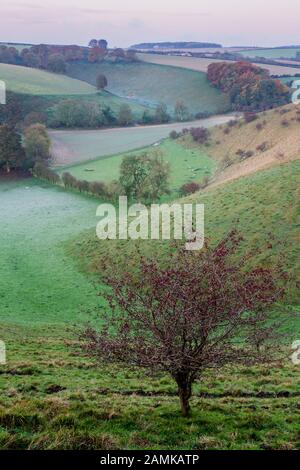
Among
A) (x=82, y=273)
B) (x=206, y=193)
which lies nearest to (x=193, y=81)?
(x=206, y=193)

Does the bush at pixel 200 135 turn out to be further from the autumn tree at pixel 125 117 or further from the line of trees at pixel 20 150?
the line of trees at pixel 20 150

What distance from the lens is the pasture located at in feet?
342

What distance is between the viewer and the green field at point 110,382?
14047mm

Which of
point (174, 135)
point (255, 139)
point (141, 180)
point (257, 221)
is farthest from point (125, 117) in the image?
point (257, 221)

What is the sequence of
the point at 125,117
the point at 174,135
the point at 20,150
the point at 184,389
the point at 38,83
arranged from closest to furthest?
the point at 184,389, the point at 20,150, the point at 174,135, the point at 125,117, the point at 38,83

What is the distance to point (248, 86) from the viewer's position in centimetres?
14588

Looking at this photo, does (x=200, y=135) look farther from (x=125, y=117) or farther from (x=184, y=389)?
(x=184, y=389)

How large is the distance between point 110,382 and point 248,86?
137 m

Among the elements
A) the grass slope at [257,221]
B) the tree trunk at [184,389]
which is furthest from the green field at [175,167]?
the tree trunk at [184,389]

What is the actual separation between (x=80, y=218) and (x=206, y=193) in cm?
1686

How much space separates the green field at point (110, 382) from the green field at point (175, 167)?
33836 millimetres

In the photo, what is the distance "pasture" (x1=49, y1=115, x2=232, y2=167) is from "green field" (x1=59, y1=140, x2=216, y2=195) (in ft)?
17.8

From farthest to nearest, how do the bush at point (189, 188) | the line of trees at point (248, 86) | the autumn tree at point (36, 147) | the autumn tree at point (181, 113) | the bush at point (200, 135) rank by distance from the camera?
the autumn tree at point (181, 113) → the line of trees at point (248, 86) → the bush at point (200, 135) → the autumn tree at point (36, 147) → the bush at point (189, 188)
